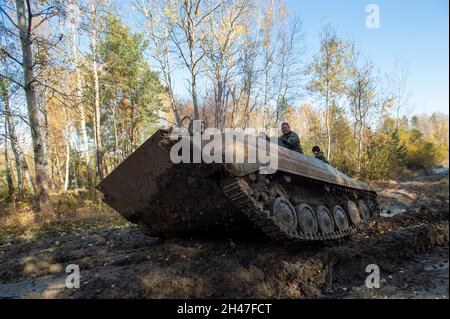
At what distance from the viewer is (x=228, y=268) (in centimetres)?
497

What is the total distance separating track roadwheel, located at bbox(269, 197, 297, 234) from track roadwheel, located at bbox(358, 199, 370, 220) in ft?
12.0

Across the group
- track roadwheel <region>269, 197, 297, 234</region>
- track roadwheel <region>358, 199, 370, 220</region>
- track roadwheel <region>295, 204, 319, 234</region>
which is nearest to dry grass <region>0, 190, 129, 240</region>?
track roadwheel <region>269, 197, 297, 234</region>

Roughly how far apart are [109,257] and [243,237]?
223 cm

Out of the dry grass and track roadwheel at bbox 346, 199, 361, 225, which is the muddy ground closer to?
track roadwheel at bbox 346, 199, 361, 225

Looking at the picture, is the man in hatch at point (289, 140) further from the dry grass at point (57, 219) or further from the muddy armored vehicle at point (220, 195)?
the dry grass at point (57, 219)

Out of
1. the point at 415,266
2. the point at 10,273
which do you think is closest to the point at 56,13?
the point at 10,273

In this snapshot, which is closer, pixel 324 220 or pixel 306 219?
pixel 306 219

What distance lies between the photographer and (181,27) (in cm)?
1580

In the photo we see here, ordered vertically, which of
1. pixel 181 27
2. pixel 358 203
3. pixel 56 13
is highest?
pixel 181 27

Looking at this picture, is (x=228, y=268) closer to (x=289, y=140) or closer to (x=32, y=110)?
(x=289, y=140)

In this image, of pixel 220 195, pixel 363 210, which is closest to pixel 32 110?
pixel 220 195

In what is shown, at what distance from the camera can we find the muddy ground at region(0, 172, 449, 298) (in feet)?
14.8

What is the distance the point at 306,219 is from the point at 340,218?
1.56 metres
